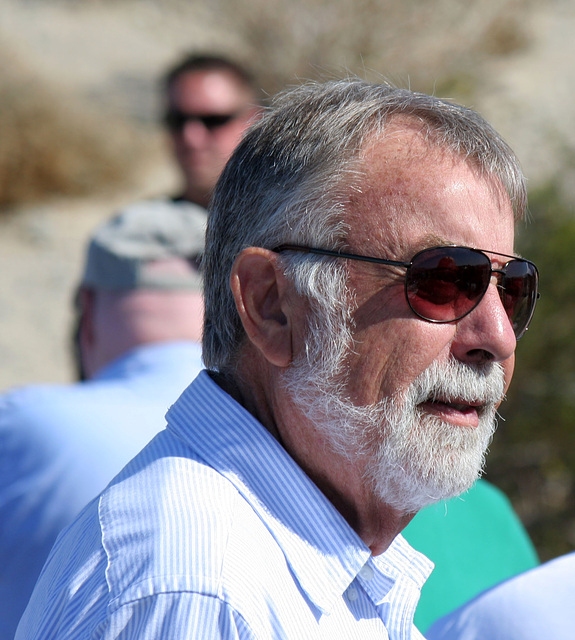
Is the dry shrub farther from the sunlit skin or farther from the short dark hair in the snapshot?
the sunlit skin

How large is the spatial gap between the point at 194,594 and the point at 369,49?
11020 mm

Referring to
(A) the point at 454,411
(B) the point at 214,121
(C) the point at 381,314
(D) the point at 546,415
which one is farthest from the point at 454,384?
(D) the point at 546,415

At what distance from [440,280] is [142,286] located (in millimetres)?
1414

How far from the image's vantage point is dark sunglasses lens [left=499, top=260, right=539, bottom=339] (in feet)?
4.49

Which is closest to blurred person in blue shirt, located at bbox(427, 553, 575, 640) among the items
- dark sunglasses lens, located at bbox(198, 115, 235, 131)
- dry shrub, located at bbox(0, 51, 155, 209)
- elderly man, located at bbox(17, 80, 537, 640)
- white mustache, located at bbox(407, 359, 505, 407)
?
elderly man, located at bbox(17, 80, 537, 640)

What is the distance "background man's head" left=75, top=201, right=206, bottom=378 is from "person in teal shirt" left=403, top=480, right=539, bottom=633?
973mm

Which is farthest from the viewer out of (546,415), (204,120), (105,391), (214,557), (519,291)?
(546,415)

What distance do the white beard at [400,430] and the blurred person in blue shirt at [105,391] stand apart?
32.7 inches

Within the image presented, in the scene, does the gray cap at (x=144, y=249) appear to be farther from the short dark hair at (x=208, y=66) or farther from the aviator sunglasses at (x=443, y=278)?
the short dark hair at (x=208, y=66)

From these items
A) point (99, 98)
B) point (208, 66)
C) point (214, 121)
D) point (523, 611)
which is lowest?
point (523, 611)

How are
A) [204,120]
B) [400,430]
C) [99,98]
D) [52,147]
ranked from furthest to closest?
1. [99,98]
2. [52,147]
3. [204,120]
4. [400,430]

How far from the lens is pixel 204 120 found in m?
4.14

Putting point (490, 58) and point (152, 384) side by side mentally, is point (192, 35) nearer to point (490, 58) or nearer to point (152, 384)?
point (490, 58)

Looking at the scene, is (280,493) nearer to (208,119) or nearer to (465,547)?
(465,547)
